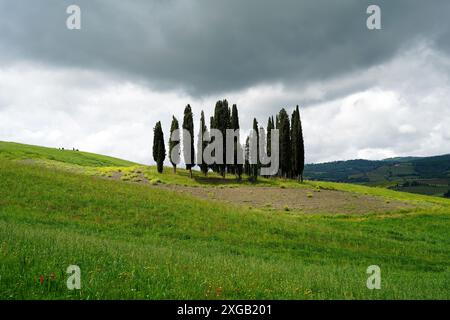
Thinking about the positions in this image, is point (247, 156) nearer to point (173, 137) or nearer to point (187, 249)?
point (173, 137)

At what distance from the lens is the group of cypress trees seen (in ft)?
235

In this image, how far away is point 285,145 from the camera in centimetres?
7806

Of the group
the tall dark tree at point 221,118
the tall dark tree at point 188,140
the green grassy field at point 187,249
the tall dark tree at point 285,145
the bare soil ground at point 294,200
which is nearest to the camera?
the green grassy field at point 187,249

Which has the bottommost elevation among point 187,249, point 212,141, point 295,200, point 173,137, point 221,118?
point 295,200

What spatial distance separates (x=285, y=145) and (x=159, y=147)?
27662 mm

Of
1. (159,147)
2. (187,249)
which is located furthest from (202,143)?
(187,249)

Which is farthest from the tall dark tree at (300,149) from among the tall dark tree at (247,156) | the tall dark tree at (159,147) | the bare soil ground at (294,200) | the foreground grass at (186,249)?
the foreground grass at (186,249)

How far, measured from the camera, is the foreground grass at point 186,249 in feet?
24.9

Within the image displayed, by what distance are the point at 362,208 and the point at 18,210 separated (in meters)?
37.8

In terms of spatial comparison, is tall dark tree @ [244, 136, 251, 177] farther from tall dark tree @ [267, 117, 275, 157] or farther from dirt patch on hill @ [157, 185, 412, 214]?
dirt patch on hill @ [157, 185, 412, 214]

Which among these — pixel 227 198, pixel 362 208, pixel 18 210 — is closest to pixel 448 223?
pixel 362 208

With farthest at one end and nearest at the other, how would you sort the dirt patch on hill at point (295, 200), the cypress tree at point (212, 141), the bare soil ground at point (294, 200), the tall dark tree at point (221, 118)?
the tall dark tree at point (221, 118) < the cypress tree at point (212, 141) < the dirt patch on hill at point (295, 200) < the bare soil ground at point (294, 200)

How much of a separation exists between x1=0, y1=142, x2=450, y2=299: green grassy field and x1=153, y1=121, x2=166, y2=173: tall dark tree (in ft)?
116

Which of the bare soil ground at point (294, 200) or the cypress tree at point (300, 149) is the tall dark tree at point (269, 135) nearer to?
the cypress tree at point (300, 149)
